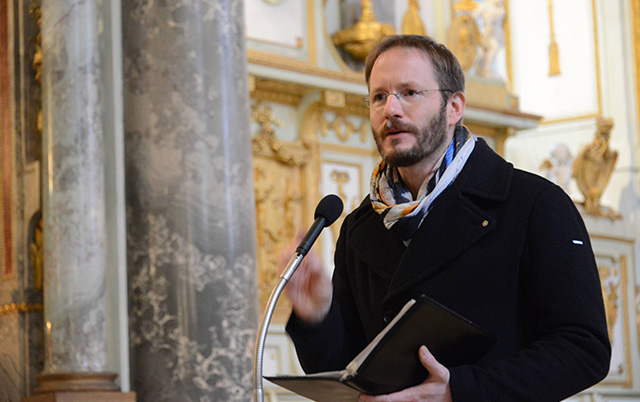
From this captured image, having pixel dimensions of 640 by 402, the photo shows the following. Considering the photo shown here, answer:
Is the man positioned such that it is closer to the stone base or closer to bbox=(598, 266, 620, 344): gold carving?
the stone base

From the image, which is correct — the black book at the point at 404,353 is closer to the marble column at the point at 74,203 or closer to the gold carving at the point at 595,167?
the marble column at the point at 74,203

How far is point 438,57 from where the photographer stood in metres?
2.42

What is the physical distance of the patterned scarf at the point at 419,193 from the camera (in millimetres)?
2379

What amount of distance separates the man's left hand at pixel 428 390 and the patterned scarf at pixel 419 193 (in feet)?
1.17

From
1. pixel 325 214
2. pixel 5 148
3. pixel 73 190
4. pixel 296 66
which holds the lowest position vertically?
pixel 325 214

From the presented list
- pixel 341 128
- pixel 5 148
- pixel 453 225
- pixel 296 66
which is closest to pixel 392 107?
pixel 453 225

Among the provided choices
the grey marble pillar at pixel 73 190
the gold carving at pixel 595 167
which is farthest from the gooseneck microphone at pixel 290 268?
the gold carving at pixel 595 167

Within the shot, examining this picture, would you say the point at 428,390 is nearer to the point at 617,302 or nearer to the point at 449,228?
the point at 449,228

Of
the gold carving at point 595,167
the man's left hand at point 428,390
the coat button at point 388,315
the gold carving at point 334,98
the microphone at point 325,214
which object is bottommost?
the man's left hand at point 428,390

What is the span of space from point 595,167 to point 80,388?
28.3 feet

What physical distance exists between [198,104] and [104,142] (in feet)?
1.47

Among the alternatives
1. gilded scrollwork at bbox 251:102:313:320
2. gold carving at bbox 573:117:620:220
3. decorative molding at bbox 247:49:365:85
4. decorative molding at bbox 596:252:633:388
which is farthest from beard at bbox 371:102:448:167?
gold carving at bbox 573:117:620:220

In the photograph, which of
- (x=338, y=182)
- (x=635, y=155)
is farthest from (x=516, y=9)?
(x=338, y=182)

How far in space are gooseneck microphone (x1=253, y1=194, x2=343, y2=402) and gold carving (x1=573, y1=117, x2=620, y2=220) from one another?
9.75 meters
